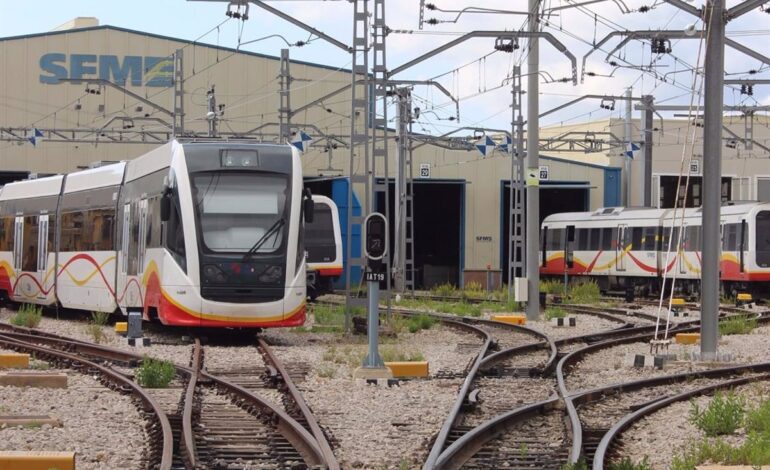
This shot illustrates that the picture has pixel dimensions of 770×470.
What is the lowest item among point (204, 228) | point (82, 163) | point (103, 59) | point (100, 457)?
point (100, 457)

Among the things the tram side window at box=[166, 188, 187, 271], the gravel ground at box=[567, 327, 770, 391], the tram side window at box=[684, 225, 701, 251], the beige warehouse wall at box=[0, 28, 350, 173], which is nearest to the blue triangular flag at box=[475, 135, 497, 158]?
the beige warehouse wall at box=[0, 28, 350, 173]

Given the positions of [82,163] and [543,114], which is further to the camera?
[82,163]

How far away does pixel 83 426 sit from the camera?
11.4 meters

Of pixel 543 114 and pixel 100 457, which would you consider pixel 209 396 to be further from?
pixel 543 114

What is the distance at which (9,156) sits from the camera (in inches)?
2287

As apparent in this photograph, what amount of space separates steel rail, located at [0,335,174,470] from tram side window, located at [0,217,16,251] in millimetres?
11041

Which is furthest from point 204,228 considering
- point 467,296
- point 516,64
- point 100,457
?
point 467,296

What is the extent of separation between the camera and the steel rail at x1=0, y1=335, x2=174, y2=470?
963 centimetres

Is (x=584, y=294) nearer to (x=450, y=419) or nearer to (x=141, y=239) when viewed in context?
(x=141, y=239)

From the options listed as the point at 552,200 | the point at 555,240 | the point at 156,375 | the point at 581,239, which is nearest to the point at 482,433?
the point at 156,375

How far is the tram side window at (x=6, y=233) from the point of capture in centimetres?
3225

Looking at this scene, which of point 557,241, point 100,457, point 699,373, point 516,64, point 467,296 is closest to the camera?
point 100,457

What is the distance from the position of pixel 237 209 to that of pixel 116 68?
4112cm

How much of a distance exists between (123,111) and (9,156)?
525cm
